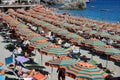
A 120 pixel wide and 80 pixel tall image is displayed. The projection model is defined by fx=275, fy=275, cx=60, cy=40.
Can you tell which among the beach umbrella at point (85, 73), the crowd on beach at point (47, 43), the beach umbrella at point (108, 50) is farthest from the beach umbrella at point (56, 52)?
the beach umbrella at point (85, 73)

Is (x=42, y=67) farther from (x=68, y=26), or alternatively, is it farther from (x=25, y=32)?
(x=68, y=26)

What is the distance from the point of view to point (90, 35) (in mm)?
22844

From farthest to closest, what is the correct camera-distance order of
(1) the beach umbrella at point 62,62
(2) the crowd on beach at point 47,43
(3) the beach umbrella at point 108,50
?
(3) the beach umbrella at point 108,50 → (2) the crowd on beach at point 47,43 → (1) the beach umbrella at point 62,62

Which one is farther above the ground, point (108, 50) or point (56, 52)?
point (56, 52)

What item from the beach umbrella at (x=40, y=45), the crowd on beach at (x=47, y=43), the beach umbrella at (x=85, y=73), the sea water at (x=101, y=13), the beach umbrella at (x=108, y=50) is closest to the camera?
the beach umbrella at (x=85, y=73)

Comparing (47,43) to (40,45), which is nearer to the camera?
(40,45)

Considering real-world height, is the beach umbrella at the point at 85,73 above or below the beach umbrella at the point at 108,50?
above

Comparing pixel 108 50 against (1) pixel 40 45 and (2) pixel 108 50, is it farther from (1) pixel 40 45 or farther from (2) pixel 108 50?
(1) pixel 40 45

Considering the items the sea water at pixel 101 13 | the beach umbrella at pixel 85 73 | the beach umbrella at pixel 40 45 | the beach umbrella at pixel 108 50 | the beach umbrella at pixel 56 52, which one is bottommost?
the sea water at pixel 101 13

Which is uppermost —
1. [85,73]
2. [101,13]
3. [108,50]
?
[85,73]

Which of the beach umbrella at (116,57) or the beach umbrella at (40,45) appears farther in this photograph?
the beach umbrella at (40,45)

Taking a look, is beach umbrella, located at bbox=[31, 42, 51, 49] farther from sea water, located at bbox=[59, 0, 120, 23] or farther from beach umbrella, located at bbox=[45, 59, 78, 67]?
sea water, located at bbox=[59, 0, 120, 23]

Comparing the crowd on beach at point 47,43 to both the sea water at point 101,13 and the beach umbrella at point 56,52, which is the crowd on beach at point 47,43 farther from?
the sea water at point 101,13

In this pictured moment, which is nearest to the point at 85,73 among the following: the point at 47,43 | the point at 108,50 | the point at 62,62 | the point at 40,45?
the point at 62,62
